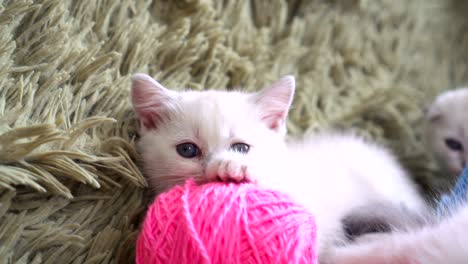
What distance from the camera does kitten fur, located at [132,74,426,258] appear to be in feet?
3.22

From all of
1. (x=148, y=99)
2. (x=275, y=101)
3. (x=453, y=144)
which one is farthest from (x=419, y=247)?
(x=453, y=144)

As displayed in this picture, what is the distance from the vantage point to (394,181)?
135cm

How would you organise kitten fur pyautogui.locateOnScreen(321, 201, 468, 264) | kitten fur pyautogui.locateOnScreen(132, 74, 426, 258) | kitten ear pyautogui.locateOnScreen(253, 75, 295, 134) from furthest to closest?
kitten ear pyautogui.locateOnScreen(253, 75, 295, 134) → kitten fur pyautogui.locateOnScreen(132, 74, 426, 258) → kitten fur pyautogui.locateOnScreen(321, 201, 468, 264)

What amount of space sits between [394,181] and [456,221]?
1.74ft

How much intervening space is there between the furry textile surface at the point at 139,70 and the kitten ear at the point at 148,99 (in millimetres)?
37

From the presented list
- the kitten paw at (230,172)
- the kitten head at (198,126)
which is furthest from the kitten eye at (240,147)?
the kitten paw at (230,172)

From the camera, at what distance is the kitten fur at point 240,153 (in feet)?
3.22

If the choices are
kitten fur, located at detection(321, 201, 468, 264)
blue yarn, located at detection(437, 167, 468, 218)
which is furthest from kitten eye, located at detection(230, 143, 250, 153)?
blue yarn, located at detection(437, 167, 468, 218)

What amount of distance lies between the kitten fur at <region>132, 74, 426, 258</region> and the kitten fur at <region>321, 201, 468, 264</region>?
0.08 m

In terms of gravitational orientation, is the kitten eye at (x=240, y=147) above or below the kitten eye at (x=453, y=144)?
above

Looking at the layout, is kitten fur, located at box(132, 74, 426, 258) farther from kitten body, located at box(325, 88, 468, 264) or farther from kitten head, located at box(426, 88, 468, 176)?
kitten head, located at box(426, 88, 468, 176)

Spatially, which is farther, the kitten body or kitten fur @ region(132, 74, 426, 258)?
kitten fur @ region(132, 74, 426, 258)

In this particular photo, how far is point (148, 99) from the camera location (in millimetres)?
1063

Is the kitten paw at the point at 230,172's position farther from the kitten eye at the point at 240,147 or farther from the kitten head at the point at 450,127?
the kitten head at the point at 450,127
